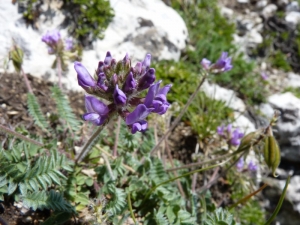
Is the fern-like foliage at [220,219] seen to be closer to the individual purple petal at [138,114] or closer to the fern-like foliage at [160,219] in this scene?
the fern-like foliage at [160,219]

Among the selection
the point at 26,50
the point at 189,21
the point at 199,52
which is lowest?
the point at 26,50

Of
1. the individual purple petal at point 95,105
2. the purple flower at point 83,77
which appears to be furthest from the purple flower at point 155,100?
the purple flower at point 83,77

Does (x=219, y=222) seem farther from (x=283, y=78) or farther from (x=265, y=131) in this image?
(x=283, y=78)

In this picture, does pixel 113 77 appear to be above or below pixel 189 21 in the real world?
below

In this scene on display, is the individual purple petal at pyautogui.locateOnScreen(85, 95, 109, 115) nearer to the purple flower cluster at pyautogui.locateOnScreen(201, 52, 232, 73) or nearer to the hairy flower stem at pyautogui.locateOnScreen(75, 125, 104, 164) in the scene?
the hairy flower stem at pyautogui.locateOnScreen(75, 125, 104, 164)

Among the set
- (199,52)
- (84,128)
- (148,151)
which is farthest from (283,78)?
(84,128)

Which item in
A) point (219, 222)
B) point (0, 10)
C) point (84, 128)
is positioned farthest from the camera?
point (0, 10)
